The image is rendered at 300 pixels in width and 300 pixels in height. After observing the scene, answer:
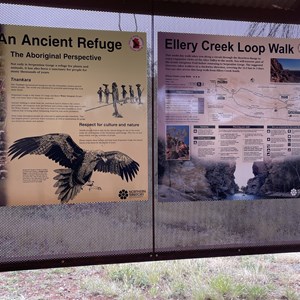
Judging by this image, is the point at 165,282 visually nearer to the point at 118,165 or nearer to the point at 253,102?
the point at 118,165

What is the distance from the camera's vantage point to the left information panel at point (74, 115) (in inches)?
122

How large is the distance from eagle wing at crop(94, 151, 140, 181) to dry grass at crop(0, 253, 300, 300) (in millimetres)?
1858

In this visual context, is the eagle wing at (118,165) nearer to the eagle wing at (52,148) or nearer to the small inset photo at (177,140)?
the eagle wing at (52,148)

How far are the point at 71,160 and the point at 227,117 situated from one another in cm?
136

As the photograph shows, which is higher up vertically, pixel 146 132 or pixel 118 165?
pixel 146 132

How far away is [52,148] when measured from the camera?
3.18m

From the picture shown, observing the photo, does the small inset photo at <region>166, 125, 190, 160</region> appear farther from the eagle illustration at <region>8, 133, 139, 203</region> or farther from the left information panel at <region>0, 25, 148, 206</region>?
the eagle illustration at <region>8, 133, 139, 203</region>

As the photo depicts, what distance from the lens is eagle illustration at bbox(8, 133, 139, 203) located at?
313 cm

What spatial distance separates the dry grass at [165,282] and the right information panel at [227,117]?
164 cm

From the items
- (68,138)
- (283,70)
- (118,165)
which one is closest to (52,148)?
(68,138)

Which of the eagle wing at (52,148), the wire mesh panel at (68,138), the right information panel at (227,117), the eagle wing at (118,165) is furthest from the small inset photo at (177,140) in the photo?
the eagle wing at (52,148)

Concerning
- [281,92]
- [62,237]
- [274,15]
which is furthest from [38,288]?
[274,15]

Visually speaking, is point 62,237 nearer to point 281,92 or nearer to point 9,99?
point 9,99

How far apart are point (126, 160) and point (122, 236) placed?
25.1 inches
